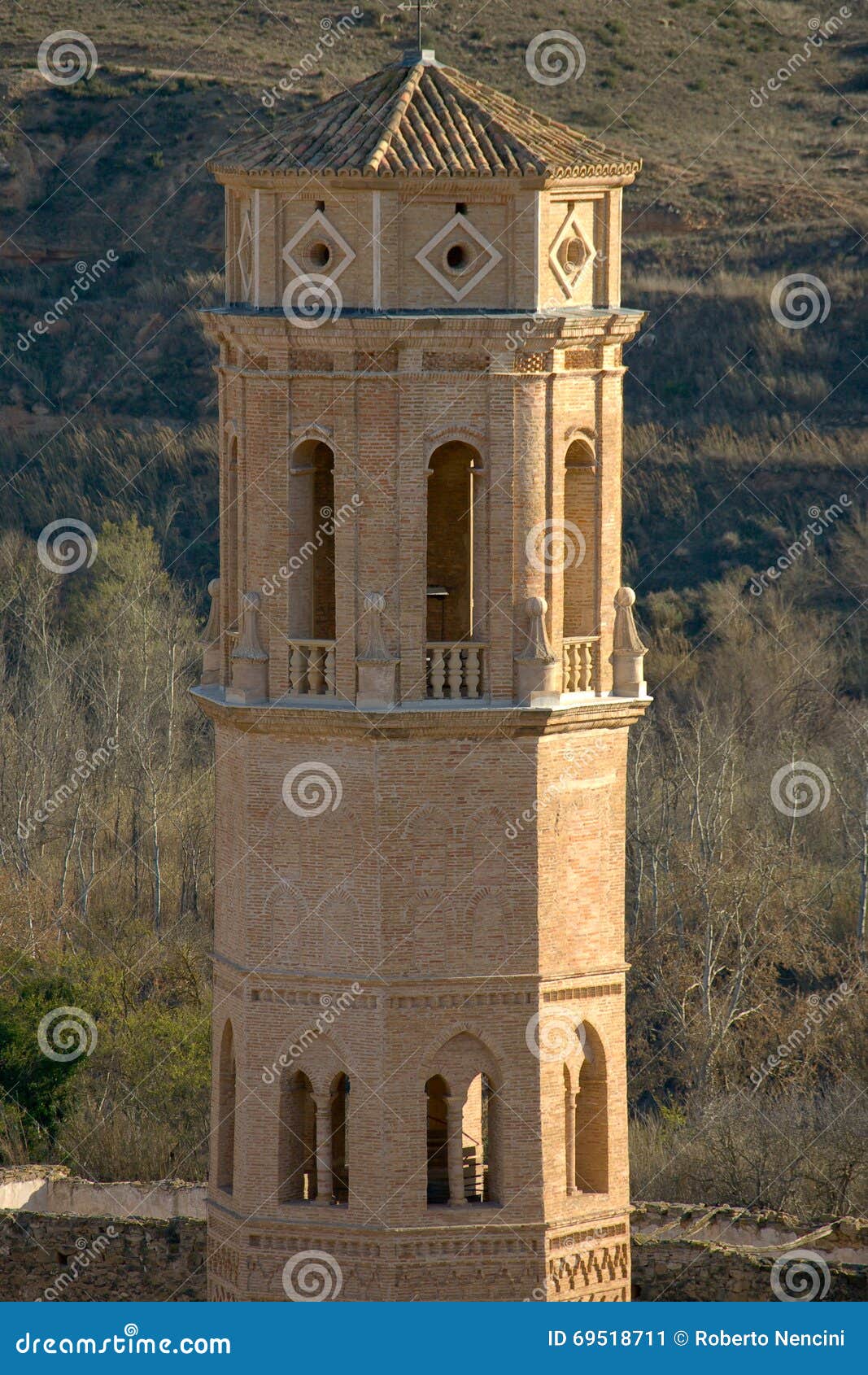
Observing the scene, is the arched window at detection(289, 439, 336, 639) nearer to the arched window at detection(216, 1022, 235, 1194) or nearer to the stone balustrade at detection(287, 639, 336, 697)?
the stone balustrade at detection(287, 639, 336, 697)

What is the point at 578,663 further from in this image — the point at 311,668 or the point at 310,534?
the point at 310,534

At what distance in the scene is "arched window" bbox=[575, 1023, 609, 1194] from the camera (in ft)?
110

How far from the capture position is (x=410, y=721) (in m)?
32.1

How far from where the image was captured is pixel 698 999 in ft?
200

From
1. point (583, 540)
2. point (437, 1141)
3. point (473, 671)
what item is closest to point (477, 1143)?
point (437, 1141)

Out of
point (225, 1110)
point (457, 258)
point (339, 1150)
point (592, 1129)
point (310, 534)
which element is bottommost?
point (339, 1150)

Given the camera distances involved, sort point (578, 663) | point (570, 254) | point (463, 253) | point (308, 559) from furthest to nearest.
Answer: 1. point (578, 663)
2. point (308, 559)
3. point (570, 254)
4. point (463, 253)

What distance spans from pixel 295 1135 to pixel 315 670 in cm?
477

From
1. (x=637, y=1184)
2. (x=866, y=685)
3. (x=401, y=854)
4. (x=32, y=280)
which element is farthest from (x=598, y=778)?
(x=32, y=280)

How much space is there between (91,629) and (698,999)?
22531 mm

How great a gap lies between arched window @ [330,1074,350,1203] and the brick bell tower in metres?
0.04

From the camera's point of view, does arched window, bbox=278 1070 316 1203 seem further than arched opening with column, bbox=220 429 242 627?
No

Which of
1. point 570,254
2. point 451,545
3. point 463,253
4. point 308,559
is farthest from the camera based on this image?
point 451,545

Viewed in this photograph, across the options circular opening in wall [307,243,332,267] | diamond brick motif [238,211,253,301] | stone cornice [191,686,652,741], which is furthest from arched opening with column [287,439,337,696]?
circular opening in wall [307,243,332,267]
